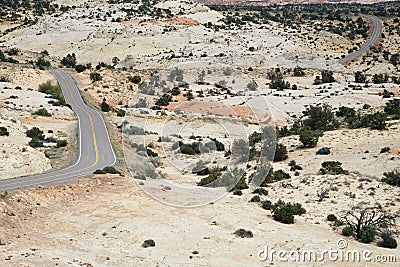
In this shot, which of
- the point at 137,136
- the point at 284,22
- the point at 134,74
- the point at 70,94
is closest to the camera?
the point at 137,136

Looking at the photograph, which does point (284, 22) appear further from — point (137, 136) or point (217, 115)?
point (137, 136)

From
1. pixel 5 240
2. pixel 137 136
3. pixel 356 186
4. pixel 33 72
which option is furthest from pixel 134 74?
pixel 5 240

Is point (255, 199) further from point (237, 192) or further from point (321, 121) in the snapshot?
point (321, 121)

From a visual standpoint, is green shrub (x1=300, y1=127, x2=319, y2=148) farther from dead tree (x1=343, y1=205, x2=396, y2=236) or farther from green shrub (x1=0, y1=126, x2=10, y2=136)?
green shrub (x1=0, y1=126, x2=10, y2=136)

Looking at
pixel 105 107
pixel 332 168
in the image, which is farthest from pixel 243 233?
pixel 105 107

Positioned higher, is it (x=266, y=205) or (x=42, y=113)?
(x=266, y=205)

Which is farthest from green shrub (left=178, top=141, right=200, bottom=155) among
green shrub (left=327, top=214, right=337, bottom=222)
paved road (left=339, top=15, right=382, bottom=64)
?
paved road (left=339, top=15, right=382, bottom=64)
